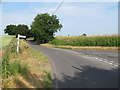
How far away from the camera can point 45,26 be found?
40.4m

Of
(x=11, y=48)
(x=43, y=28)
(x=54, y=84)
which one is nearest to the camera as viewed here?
(x=54, y=84)

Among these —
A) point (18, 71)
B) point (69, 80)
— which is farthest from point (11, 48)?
point (69, 80)

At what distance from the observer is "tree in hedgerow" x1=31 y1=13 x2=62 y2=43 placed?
4044cm

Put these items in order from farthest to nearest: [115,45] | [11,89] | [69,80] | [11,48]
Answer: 1. [115,45]
2. [11,48]
3. [69,80]
4. [11,89]

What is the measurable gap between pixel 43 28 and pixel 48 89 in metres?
35.8

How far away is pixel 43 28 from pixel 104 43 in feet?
58.1

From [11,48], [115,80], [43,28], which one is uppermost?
[43,28]

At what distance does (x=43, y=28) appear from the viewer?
40375 mm

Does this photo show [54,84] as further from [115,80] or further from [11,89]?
[115,80]

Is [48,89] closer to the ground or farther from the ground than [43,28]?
closer to the ground

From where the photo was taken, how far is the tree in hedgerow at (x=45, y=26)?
4044cm

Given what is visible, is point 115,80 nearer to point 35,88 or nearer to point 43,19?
point 35,88

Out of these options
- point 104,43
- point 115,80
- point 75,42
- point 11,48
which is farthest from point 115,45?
point 115,80

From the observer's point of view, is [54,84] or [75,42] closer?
[54,84]
